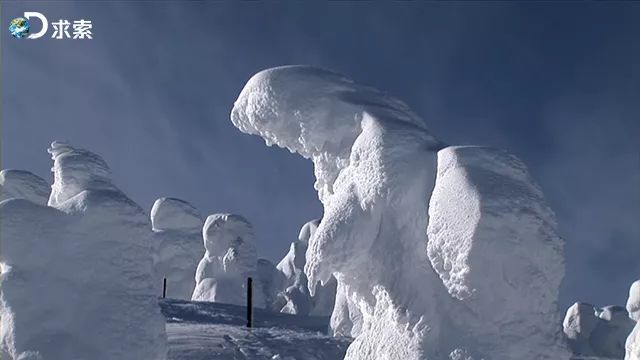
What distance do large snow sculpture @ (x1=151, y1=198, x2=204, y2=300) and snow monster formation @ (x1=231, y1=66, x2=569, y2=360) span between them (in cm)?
2709

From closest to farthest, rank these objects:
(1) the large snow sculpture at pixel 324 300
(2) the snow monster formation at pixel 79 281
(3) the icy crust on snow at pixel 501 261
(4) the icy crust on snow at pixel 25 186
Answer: (3) the icy crust on snow at pixel 501 261
(2) the snow monster formation at pixel 79 281
(4) the icy crust on snow at pixel 25 186
(1) the large snow sculpture at pixel 324 300

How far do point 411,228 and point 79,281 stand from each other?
20.4 feet

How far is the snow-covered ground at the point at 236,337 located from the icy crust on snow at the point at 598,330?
13.6 m

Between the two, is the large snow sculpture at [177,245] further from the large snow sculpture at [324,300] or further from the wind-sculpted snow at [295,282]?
the large snow sculpture at [324,300]

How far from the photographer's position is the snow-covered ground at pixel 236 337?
18359 millimetres

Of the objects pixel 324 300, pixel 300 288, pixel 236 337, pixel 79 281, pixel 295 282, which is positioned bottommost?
pixel 236 337

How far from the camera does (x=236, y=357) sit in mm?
18188

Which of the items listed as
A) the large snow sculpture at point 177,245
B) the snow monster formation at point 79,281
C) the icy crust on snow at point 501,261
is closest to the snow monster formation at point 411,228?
the icy crust on snow at point 501,261

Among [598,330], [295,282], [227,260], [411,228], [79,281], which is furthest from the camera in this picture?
[295,282]

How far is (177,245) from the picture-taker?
132 feet

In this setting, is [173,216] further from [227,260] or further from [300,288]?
[300,288]

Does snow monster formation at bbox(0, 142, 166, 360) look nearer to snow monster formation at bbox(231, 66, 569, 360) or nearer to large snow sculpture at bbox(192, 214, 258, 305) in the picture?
snow monster formation at bbox(231, 66, 569, 360)

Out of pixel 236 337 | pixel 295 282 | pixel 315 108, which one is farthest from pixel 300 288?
pixel 315 108

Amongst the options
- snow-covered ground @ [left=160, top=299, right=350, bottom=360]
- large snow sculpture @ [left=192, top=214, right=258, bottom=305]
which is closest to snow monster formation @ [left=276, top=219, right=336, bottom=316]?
large snow sculpture @ [left=192, top=214, right=258, bottom=305]
